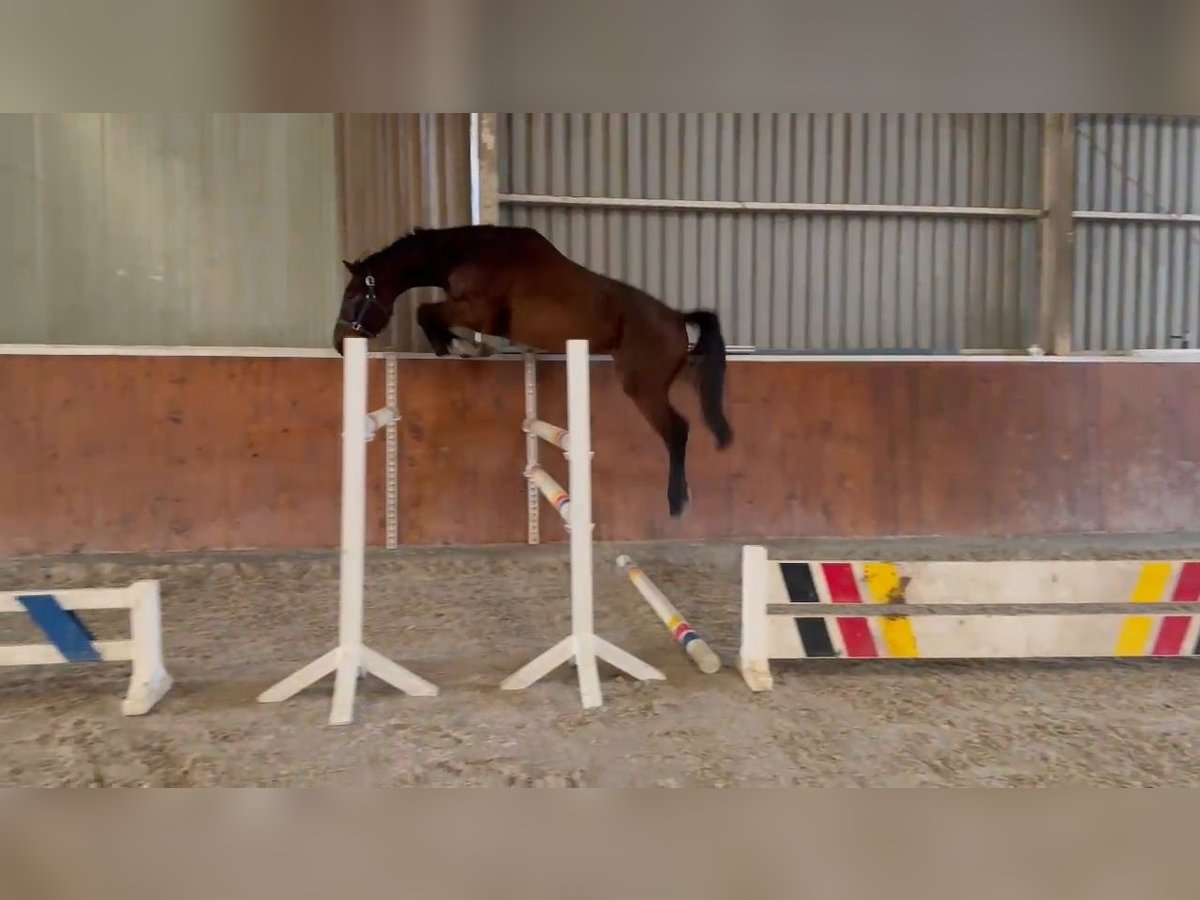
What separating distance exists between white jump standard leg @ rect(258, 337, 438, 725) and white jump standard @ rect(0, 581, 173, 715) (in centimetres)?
26

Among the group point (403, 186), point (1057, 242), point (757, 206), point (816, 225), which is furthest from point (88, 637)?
point (1057, 242)

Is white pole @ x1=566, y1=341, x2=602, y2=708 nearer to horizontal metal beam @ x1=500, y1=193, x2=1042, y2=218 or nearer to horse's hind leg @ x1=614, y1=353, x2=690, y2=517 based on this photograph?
horse's hind leg @ x1=614, y1=353, x2=690, y2=517

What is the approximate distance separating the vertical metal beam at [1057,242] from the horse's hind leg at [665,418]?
2.35m

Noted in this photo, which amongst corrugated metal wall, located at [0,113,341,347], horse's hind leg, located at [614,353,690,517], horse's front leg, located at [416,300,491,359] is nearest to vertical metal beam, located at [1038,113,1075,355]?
horse's hind leg, located at [614,353,690,517]

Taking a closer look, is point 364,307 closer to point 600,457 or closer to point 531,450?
point 531,450

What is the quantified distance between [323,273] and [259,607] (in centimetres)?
141

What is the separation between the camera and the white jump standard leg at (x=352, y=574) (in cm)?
174

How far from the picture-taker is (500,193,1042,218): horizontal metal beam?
3.50 meters

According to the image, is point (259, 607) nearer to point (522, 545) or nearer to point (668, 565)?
point (522, 545)

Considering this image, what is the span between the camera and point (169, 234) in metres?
3.09

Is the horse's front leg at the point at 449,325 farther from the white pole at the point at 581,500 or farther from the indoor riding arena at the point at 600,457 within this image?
the white pole at the point at 581,500

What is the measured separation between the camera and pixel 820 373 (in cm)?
324

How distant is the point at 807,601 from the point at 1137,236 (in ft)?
11.9

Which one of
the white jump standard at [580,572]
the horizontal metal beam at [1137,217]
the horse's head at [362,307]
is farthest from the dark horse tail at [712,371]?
the horizontal metal beam at [1137,217]
